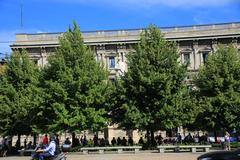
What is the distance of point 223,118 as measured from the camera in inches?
1693

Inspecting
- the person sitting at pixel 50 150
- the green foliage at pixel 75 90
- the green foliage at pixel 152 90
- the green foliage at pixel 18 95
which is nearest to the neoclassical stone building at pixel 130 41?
the green foliage at pixel 18 95

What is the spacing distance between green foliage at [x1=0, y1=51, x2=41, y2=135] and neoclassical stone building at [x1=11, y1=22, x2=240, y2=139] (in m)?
22.5

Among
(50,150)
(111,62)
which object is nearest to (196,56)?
(111,62)

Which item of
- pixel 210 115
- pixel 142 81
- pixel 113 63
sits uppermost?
pixel 113 63

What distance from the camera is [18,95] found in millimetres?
46062

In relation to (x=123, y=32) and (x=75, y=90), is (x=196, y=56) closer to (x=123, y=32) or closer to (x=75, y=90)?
(x=123, y=32)

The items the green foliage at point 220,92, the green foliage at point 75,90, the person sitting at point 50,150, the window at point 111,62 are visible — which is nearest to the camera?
the person sitting at point 50,150

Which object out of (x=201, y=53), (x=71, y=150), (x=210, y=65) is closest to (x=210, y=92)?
(x=210, y=65)

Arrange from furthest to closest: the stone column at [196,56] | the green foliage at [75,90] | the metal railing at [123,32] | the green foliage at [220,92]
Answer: the stone column at [196,56], the metal railing at [123,32], the green foliage at [220,92], the green foliage at [75,90]

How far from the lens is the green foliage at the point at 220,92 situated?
4247 centimetres

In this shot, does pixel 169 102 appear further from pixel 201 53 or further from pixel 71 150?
pixel 201 53

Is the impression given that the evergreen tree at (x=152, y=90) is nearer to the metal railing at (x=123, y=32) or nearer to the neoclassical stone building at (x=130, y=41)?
the neoclassical stone building at (x=130, y=41)

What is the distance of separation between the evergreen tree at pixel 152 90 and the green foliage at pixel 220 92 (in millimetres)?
3350

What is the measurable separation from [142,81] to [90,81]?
4627 millimetres
